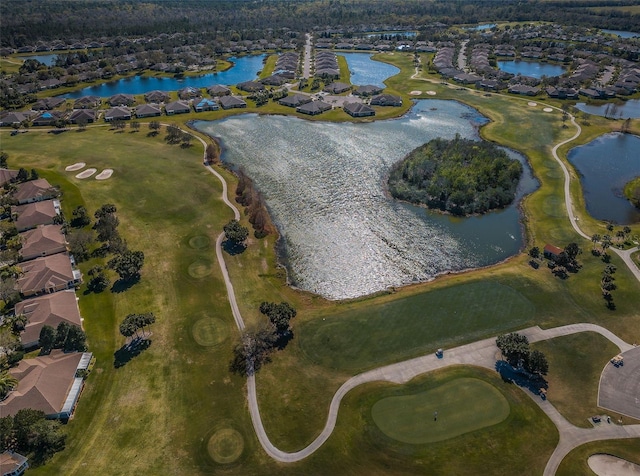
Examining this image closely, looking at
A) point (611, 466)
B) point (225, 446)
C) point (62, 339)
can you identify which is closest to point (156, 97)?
point (62, 339)

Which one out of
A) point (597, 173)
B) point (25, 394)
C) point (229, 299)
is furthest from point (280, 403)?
point (597, 173)

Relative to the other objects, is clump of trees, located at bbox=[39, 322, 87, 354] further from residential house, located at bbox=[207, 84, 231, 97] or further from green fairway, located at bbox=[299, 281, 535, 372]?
residential house, located at bbox=[207, 84, 231, 97]

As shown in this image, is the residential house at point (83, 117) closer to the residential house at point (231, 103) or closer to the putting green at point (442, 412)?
the residential house at point (231, 103)

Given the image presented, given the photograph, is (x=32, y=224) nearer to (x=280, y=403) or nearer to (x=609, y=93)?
(x=280, y=403)

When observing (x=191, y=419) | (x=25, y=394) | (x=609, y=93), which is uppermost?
(x=609, y=93)

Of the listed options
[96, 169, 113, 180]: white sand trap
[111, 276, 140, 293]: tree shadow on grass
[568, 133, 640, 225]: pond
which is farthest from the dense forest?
[96, 169, 113, 180]: white sand trap
